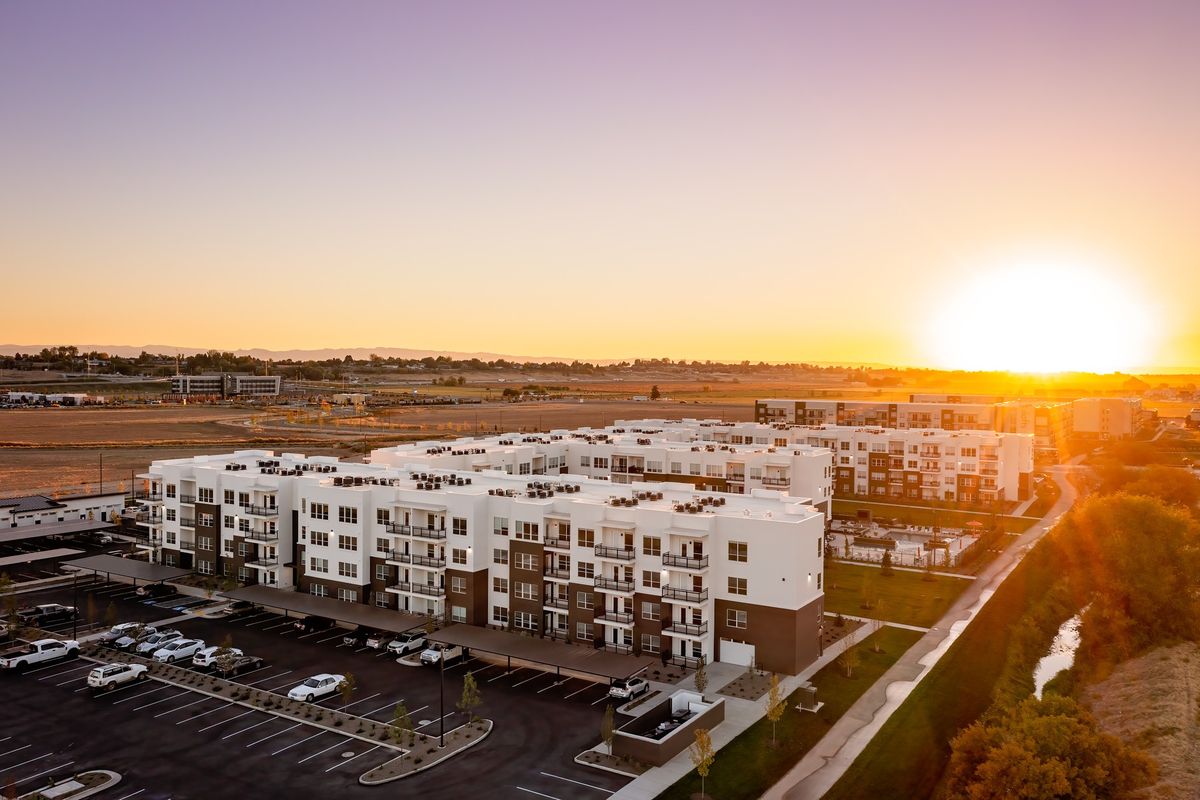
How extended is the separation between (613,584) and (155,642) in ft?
89.0

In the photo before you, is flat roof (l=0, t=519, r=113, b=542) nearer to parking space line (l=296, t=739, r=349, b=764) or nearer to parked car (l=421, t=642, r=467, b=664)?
parked car (l=421, t=642, r=467, b=664)

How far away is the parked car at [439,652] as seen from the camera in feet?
161

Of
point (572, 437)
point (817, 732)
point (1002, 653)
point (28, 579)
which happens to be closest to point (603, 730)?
point (817, 732)

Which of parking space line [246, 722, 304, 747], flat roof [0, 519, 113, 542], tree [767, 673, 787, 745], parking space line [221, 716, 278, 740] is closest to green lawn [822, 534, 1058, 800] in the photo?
tree [767, 673, 787, 745]

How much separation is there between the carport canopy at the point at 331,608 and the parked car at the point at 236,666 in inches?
220

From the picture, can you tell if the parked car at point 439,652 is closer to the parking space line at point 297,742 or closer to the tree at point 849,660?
the parking space line at point 297,742

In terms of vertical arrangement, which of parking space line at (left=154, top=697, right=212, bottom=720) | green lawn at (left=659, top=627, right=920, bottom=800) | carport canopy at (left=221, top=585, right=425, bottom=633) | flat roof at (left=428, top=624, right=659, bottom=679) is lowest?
green lawn at (left=659, top=627, right=920, bottom=800)

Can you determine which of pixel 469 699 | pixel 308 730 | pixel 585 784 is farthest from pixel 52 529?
pixel 585 784

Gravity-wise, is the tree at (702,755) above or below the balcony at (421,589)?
below

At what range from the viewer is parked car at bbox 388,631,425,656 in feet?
167

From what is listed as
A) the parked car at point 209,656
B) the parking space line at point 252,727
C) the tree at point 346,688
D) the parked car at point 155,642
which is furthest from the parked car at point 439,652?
the parked car at point 155,642

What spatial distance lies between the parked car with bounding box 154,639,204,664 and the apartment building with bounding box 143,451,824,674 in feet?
36.2

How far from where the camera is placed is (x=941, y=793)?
1491 inches

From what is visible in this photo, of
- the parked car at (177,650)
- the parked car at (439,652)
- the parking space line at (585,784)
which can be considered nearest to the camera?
the parking space line at (585,784)
